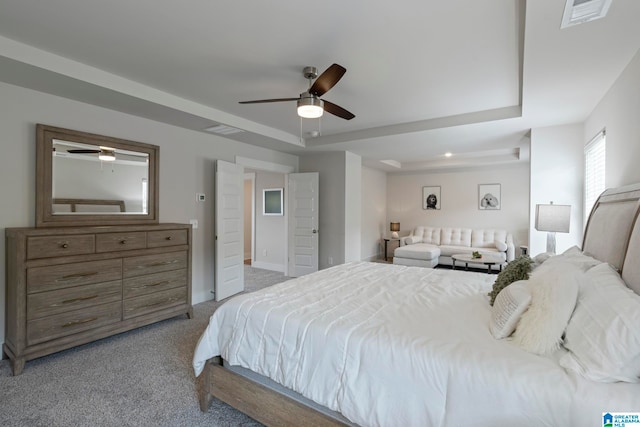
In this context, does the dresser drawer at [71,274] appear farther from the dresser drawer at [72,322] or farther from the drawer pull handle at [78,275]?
the dresser drawer at [72,322]

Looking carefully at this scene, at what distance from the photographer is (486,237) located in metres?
6.74

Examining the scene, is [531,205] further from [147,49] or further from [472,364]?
[147,49]

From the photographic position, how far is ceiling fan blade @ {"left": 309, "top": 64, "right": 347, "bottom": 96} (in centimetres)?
214

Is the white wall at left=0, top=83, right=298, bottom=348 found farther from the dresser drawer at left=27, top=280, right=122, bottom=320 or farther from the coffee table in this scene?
the coffee table

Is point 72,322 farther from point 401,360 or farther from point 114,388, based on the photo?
point 401,360

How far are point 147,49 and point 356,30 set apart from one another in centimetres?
166

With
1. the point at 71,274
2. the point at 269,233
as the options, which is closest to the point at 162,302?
the point at 71,274

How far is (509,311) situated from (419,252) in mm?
5001

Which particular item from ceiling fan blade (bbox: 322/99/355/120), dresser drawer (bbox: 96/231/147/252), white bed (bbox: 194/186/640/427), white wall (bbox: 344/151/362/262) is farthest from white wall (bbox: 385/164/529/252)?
dresser drawer (bbox: 96/231/147/252)

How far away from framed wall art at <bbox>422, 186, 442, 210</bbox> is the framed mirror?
6.45 meters

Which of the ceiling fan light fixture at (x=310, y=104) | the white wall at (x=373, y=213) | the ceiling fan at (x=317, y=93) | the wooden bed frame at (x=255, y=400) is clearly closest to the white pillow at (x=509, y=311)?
the wooden bed frame at (x=255, y=400)

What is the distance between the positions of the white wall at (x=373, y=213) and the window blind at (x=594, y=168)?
165 inches

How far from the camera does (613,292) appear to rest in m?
1.20

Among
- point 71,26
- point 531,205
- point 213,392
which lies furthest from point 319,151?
point 213,392
